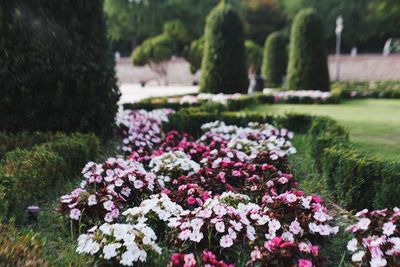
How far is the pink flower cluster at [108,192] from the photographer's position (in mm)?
3281

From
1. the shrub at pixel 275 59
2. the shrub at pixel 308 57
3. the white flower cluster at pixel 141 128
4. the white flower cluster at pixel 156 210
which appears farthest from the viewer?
the shrub at pixel 275 59

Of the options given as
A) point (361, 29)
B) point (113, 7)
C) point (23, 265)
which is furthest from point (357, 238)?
point (113, 7)

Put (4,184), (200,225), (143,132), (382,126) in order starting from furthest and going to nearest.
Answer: (382,126)
(143,132)
(4,184)
(200,225)

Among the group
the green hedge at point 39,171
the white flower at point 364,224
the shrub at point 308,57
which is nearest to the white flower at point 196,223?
the white flower at point 364,224

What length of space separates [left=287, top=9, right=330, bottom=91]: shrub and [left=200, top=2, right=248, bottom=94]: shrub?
152 inches

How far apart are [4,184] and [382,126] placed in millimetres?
6777

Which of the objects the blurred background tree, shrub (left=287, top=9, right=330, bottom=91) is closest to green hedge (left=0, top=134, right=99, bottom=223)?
shrub (left=287, top=9, right=330, bottom=91)

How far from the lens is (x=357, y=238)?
290 centimetres

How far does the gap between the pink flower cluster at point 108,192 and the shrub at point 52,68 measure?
64.6 inches

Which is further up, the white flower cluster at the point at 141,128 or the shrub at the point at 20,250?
the shrub at the point at 20,250

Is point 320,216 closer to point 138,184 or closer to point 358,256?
point 358,256

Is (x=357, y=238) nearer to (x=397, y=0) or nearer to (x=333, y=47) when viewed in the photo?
(x=397, y=0)

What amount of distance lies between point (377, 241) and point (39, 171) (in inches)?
109

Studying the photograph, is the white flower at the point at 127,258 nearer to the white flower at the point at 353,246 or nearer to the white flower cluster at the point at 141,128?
the white flower at the point at 353,246
